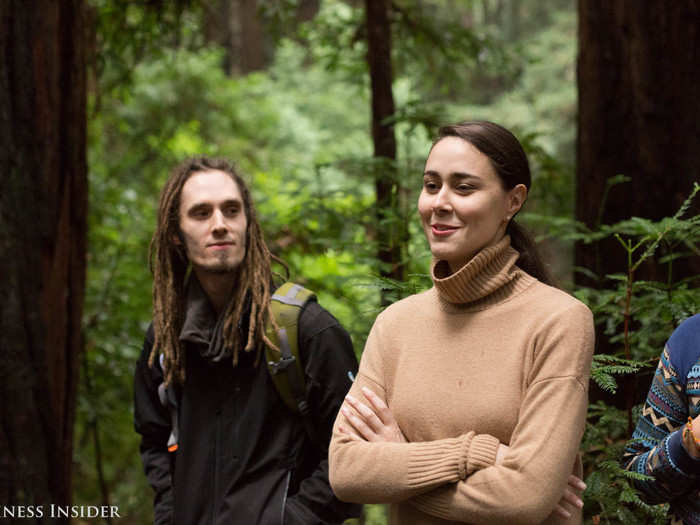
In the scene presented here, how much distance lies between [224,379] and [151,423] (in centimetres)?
50

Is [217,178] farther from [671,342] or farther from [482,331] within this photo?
[671,342]

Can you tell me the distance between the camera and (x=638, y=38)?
4539 mm

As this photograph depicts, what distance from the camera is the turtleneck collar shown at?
7.25 feet

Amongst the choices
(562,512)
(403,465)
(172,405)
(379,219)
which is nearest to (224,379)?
(172,405)

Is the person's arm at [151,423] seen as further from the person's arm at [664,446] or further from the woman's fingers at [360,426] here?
the person's arm at [664,446]

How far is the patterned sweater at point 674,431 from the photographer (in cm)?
Answer: 206

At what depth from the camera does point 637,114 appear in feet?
15.0

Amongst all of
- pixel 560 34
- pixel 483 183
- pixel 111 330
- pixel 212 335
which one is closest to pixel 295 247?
pixel 111 330

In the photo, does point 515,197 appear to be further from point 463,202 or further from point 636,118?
point 636,118

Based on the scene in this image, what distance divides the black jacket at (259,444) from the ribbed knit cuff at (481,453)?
3.08ft

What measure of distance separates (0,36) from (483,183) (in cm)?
277

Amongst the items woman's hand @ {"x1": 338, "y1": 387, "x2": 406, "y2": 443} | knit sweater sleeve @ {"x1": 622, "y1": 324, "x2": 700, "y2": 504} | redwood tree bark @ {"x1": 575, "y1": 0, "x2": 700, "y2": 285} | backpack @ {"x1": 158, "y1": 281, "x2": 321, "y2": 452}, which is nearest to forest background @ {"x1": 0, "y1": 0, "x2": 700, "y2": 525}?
redwood tree bark @ {"x1": 575, "y1": 0, "x2": 700, "y2": 285}

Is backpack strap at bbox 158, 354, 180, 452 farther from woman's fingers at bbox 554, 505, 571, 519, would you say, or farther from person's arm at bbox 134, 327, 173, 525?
woman's fingers at bbox 554, 505, 571, 519

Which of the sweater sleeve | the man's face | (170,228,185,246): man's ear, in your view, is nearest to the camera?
the sweater sleeve
